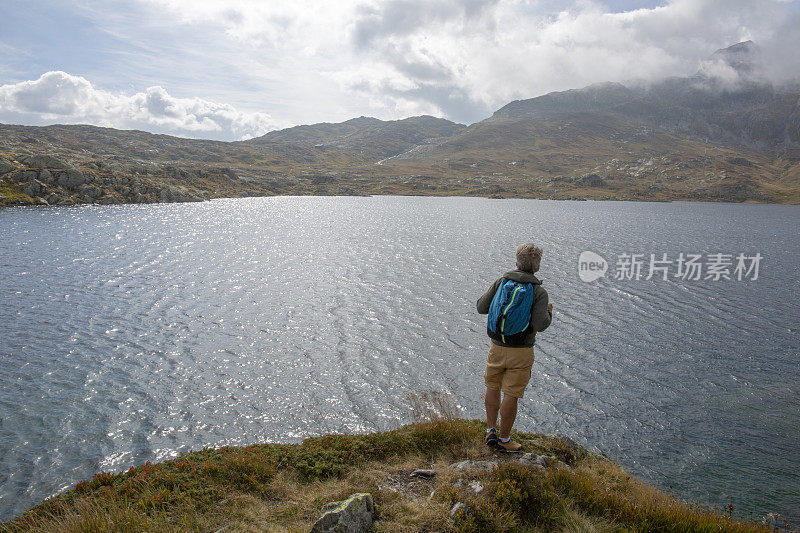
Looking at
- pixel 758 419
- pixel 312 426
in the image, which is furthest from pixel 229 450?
pixel 758 419

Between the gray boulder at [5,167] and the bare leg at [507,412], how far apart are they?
139m

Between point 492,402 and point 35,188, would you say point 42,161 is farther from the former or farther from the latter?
point 492,402

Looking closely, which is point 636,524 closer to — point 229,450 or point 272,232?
point 229,450

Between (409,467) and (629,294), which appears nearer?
(409,467)

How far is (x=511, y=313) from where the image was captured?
29.1 feet

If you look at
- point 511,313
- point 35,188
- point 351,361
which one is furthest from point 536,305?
point 35,188

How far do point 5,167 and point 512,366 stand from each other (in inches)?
5541

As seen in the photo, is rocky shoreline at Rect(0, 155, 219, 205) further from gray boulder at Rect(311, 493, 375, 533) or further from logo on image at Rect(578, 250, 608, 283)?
gray boulder at Rect(311, 493, 375, 533)

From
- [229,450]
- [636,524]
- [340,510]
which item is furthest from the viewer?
[229,450]

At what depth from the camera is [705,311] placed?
104ft

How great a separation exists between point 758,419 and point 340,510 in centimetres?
1957

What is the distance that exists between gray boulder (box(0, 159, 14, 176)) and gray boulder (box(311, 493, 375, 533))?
13836 centimetres

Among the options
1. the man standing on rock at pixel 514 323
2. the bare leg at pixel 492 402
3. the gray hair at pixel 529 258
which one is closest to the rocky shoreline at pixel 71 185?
the bare leg at pixel 492 402

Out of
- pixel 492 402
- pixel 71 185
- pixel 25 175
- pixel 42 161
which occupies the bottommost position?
pixel 492 402
